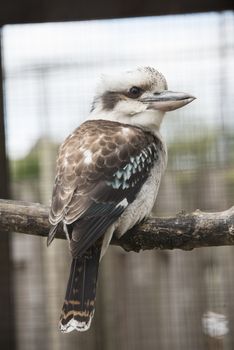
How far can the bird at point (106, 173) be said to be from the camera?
180 cm

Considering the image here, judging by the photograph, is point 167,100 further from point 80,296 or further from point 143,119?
point 80,296

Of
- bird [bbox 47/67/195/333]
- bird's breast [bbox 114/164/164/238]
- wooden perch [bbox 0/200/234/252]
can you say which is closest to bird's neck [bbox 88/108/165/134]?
bird [bbox 47/67/195/333]

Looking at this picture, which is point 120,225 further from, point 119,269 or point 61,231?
point 119,269

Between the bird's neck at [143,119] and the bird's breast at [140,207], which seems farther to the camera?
the bird's neck at [143,119]

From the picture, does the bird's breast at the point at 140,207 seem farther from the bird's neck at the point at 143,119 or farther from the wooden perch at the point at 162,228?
the bird's neck at the point at 143,119

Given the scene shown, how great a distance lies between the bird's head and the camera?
6.96 feet

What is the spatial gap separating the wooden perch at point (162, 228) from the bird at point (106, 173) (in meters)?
0.04

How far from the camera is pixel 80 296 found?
5.95 ft

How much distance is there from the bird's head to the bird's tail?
463 millimetres

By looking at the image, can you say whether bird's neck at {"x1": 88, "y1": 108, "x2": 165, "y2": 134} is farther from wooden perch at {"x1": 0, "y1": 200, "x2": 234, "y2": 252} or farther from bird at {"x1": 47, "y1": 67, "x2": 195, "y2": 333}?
wooden perch at {"x1": 0, "y1": 200, "x2": 234, "y2": 252}

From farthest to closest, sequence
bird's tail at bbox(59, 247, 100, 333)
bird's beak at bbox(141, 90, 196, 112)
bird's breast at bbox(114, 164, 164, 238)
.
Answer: bird's beak at bbox(141, 90, 196, 112), bird's breast at bbox(114, 164, 164, 238), bird's tail at bbox(59, 247, 100, 333)

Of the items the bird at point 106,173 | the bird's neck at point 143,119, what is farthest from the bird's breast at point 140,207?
the bird's neck at point 143,119

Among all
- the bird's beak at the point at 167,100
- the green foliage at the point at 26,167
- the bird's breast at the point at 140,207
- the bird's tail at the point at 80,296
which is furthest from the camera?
the green foliage at the point at 26,167

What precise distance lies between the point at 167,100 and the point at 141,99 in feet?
0.25
